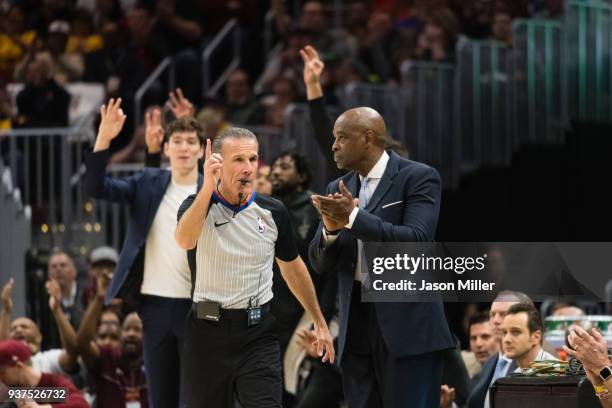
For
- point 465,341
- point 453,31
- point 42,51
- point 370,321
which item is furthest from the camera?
point 42,51

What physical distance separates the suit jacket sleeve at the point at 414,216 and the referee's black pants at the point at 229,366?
83 centimetres

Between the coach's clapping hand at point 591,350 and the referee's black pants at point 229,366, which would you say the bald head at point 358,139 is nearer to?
the referee's black pants at point 229,366

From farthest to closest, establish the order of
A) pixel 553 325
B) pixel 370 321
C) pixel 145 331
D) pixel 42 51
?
1. pixel 42 51
2. pixel 553 325
3. pixel 145 331
4. pixel 370 321

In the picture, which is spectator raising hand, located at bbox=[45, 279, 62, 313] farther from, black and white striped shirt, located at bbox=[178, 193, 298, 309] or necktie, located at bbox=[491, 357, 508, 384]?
necktie, located at bbox=[491, 357, 508, 384]

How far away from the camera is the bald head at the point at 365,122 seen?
8258 millimetres

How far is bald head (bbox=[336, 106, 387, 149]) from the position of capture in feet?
27.1

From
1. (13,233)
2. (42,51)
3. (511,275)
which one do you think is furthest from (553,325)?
(42,51)

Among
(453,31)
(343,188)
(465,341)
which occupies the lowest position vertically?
(465,341)

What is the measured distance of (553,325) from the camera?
10797 millimetres

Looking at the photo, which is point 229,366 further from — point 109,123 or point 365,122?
point 109,123

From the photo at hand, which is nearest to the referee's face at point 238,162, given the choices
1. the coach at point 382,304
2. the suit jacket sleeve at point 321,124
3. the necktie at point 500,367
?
the coach at point 382,304

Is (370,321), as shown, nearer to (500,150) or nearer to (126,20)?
(500,150)

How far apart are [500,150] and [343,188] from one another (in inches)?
288

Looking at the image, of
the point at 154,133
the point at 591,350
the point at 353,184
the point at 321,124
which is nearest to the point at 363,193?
the point at 353,184
